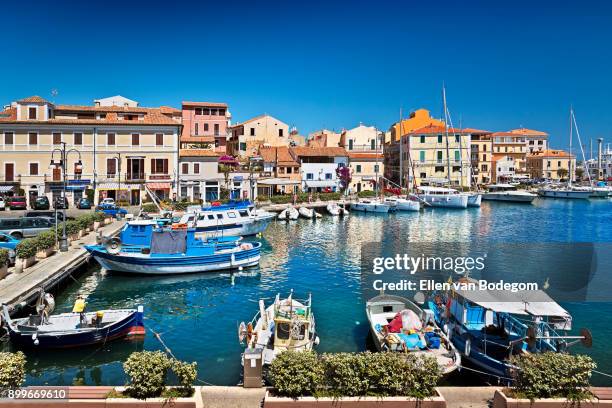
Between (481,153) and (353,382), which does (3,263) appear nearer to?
(353,382)

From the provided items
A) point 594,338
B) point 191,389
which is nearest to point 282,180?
point 594,338

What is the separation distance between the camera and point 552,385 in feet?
34.7

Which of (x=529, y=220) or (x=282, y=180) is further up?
(x=282, y=180)

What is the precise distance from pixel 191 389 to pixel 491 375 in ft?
29.7

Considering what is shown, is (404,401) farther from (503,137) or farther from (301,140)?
(503,137)

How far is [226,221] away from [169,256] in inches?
540

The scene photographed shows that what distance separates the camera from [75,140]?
183ft

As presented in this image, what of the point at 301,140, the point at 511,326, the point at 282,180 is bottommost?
the point at 511,326

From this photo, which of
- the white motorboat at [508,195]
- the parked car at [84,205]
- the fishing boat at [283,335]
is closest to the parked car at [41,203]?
the parked car at [84,205]

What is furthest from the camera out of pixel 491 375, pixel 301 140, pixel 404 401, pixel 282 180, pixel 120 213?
pixel 301 140

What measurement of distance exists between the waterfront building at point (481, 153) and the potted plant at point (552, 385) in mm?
99565

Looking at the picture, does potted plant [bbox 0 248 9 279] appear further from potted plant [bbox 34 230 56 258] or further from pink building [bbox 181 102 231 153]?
pink building [bbox 181 102 231 153]

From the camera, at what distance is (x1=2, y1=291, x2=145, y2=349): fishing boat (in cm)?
1750

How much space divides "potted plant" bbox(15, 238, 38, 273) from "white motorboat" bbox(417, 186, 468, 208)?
189 ft
